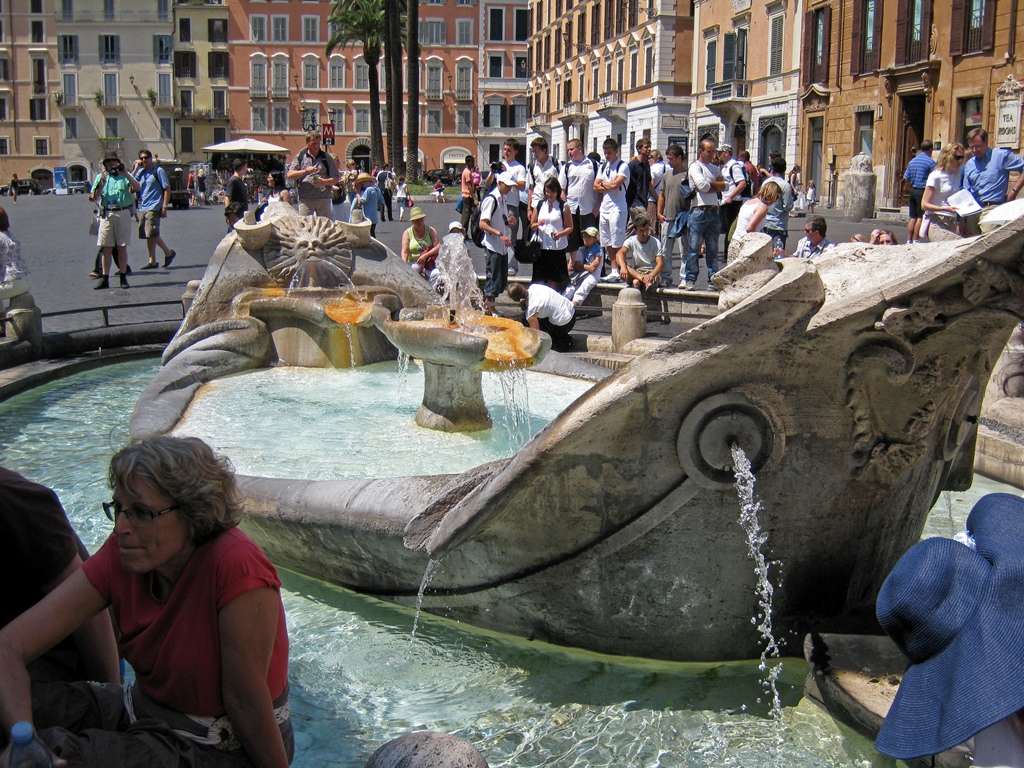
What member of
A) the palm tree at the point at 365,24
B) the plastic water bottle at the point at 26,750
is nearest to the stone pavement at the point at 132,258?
the plastic water bottle at the point at 26,750

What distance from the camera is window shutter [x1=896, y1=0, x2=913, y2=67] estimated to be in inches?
1196

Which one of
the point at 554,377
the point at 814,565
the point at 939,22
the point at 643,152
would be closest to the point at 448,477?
the point at 814,565

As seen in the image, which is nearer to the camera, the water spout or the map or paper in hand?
the water spout

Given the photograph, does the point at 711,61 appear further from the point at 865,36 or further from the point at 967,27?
the point at 967,27

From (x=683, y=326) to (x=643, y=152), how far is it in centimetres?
372

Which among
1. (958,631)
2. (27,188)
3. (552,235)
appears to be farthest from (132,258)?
(27,188)

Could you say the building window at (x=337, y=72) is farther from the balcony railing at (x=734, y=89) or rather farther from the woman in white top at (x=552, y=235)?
the woman in white top at (x=552, y=235)

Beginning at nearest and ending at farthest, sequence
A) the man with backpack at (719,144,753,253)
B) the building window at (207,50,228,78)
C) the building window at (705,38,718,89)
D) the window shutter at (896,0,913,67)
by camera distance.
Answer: the man with backpack at (719,144,753,253) → the window shutter at (896,0,913,67) → the building window at (705,38,718,89) → the building window at (207,50,228,78)

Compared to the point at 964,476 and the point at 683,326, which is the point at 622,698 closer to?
the point at 964,476

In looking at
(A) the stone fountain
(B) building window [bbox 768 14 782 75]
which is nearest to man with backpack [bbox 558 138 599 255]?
(A) the stone fountain

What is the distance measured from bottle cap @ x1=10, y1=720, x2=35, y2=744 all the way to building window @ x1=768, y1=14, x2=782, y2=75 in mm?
40183

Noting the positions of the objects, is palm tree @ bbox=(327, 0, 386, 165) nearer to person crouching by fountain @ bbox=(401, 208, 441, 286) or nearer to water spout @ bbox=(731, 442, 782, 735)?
person crouching by fountain @ bbox=(401, 208, 441, 286)

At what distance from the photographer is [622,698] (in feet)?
11.0

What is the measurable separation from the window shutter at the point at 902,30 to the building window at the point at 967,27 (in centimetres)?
226
